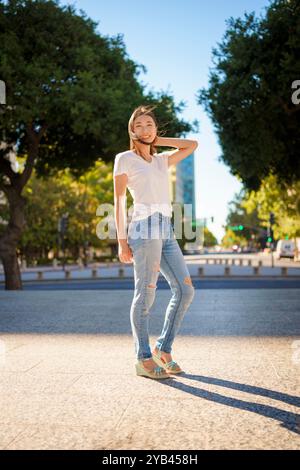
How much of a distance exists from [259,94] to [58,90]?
5749mm

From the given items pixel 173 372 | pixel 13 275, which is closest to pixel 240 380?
pixel 173 372

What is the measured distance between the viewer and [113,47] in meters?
20.2

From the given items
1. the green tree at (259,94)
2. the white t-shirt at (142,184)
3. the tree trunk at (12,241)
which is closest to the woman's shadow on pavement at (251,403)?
the white t-shirt at (142,184)

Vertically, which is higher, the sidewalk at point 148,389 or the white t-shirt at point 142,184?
the white t-shirt at point 142,184

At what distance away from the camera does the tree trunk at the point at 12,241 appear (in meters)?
18.9

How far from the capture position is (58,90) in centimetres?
1786

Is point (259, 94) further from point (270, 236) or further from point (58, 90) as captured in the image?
point (270, 236)

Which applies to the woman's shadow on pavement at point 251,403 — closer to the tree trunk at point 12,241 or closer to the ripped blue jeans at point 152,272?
the ripped blue jeans at point 152,272

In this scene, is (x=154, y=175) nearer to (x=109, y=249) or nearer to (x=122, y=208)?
(x=122, y=208)

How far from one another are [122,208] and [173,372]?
131 cm

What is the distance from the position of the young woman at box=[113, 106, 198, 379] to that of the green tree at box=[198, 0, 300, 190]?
12612mm

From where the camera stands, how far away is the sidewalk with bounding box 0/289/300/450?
3.06 metres

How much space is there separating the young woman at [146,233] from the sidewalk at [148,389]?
1.39 ft

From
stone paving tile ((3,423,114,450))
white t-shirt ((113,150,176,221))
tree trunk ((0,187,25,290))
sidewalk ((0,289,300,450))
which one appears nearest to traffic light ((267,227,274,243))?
tree trunk ((0,187,25,290))
